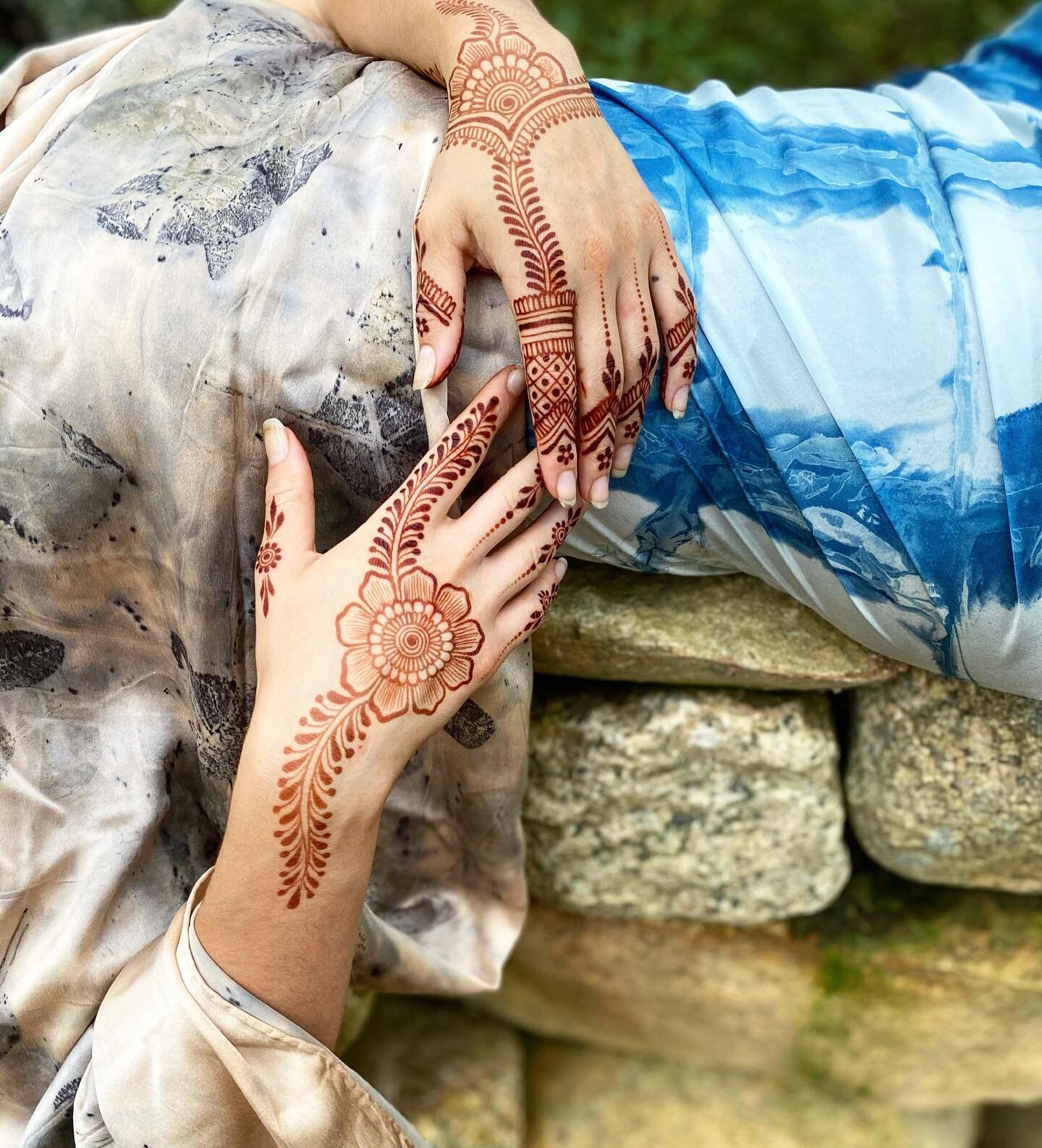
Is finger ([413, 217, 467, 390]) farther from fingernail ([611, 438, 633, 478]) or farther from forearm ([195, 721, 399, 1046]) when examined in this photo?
forearm ([195, 721, 399, 1046])

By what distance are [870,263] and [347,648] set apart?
0.57m

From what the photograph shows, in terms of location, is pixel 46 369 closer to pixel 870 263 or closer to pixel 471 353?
pixel 471 353

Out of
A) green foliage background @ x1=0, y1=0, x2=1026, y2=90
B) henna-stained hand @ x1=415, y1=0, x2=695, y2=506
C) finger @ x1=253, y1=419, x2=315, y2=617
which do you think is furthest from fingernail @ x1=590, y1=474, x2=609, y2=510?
green foliage background @ x1=0, y1=0, x2=1026, y2=90

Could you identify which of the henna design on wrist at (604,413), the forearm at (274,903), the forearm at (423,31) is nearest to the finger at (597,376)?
the henna design on wrist at (604,413)

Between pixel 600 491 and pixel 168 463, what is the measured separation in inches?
14.9

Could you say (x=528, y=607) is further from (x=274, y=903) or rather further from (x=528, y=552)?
(x=274, y=903)

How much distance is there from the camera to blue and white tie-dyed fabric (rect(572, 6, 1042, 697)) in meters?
0.88

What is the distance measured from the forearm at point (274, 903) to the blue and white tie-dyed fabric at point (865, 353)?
0.40 metres

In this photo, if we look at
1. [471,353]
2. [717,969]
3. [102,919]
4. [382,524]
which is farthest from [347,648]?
[717,969]

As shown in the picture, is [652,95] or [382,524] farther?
[652,95]

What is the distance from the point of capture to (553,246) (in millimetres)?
809

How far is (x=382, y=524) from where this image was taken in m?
0.84

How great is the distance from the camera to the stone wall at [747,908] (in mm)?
1198

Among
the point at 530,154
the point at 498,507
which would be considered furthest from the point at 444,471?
the point at 530,154
